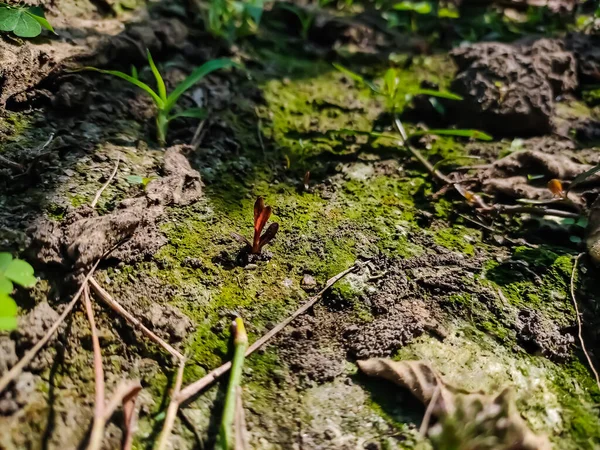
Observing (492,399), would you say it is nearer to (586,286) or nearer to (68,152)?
(586,286)

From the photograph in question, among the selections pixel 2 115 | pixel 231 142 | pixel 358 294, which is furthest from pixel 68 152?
pixel 358 294

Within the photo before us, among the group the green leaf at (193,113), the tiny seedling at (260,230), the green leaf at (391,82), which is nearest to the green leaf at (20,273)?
the tiny seedling at (260,230)

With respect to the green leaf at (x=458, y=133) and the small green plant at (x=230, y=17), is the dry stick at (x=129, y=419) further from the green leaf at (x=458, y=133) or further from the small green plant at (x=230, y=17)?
the small green plant at (x=230, y=17)

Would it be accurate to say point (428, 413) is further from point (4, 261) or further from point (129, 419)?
point (4, 261)

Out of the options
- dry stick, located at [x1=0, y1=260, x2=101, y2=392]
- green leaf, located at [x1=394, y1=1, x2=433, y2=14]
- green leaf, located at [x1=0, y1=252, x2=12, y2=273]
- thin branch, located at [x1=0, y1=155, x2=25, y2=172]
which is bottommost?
dry stick, located at [x1=0, y1=260, x2=101, y2=392]

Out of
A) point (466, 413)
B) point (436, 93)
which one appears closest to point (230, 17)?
point (436, 93)

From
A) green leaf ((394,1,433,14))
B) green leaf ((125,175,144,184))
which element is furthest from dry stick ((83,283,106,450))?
green leaf ((394,1,433,14))

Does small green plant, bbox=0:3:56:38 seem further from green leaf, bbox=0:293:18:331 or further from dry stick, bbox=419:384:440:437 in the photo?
dry stick, bbox=419:384:440:437
